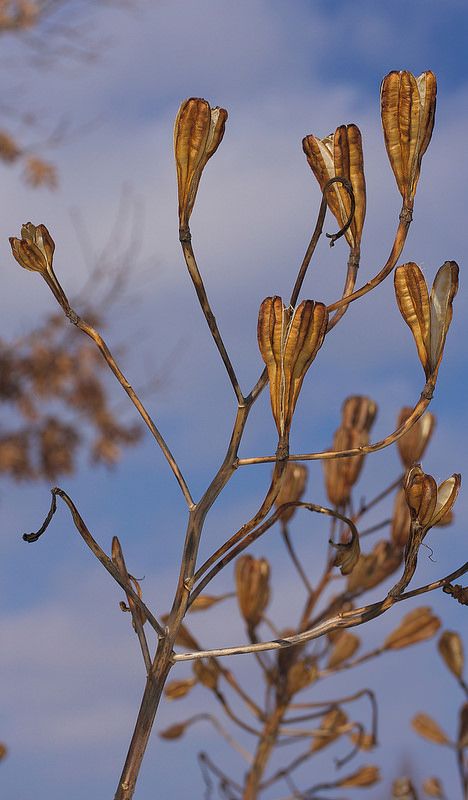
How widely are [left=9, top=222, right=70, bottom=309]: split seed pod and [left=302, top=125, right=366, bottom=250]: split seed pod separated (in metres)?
0.18

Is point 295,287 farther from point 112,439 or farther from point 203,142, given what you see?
point 112,439

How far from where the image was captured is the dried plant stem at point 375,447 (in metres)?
0.55

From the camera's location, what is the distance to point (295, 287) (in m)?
0.57

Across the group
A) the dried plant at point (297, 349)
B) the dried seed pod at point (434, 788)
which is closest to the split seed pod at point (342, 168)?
the dried plant at point (297, 349)

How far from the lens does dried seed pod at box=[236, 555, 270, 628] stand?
1.39 m

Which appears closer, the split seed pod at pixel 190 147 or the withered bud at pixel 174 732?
the split seed pod at pixel 190 147

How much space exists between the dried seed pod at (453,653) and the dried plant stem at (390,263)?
1.01 m

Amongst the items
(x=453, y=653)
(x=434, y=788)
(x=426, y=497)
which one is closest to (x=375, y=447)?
(x=426, y=497)

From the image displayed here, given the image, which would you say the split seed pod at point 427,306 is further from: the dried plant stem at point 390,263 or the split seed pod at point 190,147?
the split seed pod at point 190,147

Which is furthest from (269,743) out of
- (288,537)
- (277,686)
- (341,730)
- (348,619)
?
(348,619)

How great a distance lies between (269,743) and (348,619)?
0.95 meters

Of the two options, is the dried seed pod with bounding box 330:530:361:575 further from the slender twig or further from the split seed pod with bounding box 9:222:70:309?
the split seed pod with bounding box 9:222:70:309

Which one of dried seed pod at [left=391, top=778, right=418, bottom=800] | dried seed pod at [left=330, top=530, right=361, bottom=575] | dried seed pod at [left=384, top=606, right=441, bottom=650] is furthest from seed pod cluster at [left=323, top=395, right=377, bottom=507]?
dried seed pod at [left=330, top=530, right=361, bottom=575]

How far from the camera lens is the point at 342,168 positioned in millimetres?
624
